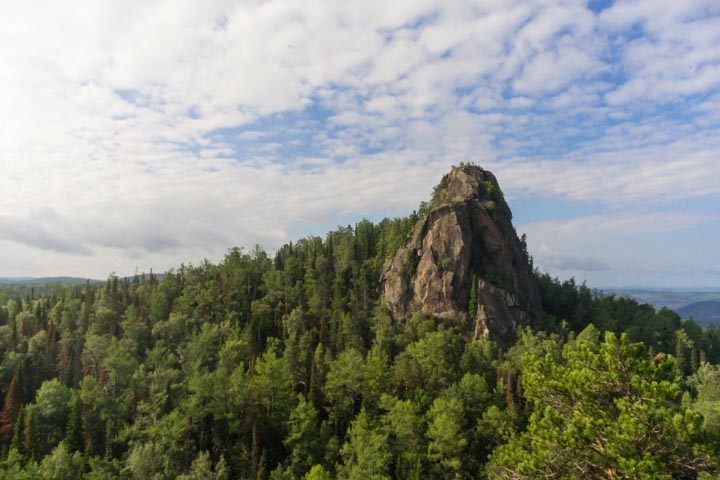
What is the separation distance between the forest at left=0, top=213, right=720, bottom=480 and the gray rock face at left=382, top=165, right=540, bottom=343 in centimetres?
506

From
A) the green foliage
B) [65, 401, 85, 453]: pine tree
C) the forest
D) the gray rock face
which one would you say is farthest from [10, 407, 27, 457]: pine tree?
the gray rock face

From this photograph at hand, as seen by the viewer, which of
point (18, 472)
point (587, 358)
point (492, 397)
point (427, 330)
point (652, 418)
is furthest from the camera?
point (427, 330)

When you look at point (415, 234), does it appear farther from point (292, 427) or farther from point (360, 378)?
point (292, 427)

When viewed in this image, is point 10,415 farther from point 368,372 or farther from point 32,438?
point 368,372

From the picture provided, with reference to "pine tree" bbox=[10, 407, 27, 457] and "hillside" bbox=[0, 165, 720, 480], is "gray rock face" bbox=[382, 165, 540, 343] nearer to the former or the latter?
"hillside" bbox=[0, 165, 720, 480]

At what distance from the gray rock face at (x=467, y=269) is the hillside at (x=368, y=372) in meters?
0.52

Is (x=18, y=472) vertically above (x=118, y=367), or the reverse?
(x=118, y=367)

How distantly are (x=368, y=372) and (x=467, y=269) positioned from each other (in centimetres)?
4705

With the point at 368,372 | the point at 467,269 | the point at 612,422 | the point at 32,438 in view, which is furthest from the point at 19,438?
the point at 467,269

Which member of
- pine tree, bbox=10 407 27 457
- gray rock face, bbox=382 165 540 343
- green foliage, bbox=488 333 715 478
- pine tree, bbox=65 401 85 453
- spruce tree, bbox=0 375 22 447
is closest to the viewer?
green foliage, bbox=488 333 715 478

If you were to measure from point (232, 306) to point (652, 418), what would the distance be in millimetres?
112383

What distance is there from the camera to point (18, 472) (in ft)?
166

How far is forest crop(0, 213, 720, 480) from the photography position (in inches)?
770

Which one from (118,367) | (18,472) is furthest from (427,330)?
(18,472)
